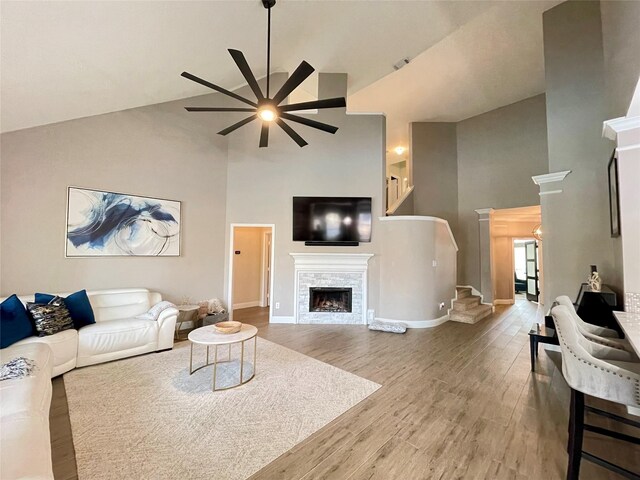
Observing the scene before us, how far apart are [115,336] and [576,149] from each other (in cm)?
702

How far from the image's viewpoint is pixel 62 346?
2.87 meters

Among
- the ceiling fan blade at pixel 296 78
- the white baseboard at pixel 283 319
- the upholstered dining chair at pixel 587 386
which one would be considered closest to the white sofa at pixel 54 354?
the white baseboard at pixel 283 319

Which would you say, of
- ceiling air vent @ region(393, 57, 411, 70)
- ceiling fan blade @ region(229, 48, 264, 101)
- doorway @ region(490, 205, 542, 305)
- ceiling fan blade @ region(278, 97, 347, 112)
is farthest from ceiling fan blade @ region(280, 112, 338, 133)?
doorway @ region(490, 205, 542, 305)

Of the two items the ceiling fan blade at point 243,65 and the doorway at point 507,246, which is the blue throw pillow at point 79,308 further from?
the doorway at point 507,246

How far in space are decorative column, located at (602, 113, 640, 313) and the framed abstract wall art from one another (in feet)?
19.2

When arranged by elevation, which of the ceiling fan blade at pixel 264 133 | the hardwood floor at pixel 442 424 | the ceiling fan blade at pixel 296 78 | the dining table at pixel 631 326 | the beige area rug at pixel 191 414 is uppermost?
the ceiling fan blade at pixel 296 78

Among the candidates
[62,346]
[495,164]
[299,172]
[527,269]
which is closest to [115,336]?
[62,346]

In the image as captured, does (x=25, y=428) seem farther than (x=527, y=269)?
No

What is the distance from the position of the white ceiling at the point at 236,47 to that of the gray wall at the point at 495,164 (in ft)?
1.97

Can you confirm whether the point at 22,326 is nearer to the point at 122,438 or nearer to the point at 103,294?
the point at 103,294

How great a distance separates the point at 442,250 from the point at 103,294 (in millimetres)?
6050

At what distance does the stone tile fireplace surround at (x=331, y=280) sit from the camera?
5.19 metres

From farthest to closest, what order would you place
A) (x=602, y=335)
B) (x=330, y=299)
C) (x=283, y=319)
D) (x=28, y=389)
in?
(x=330, y=299) < (x=283, y=319) < (x=602, y=335) < (x=28, y=389)

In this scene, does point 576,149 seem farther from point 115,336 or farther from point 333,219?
point 115,336
